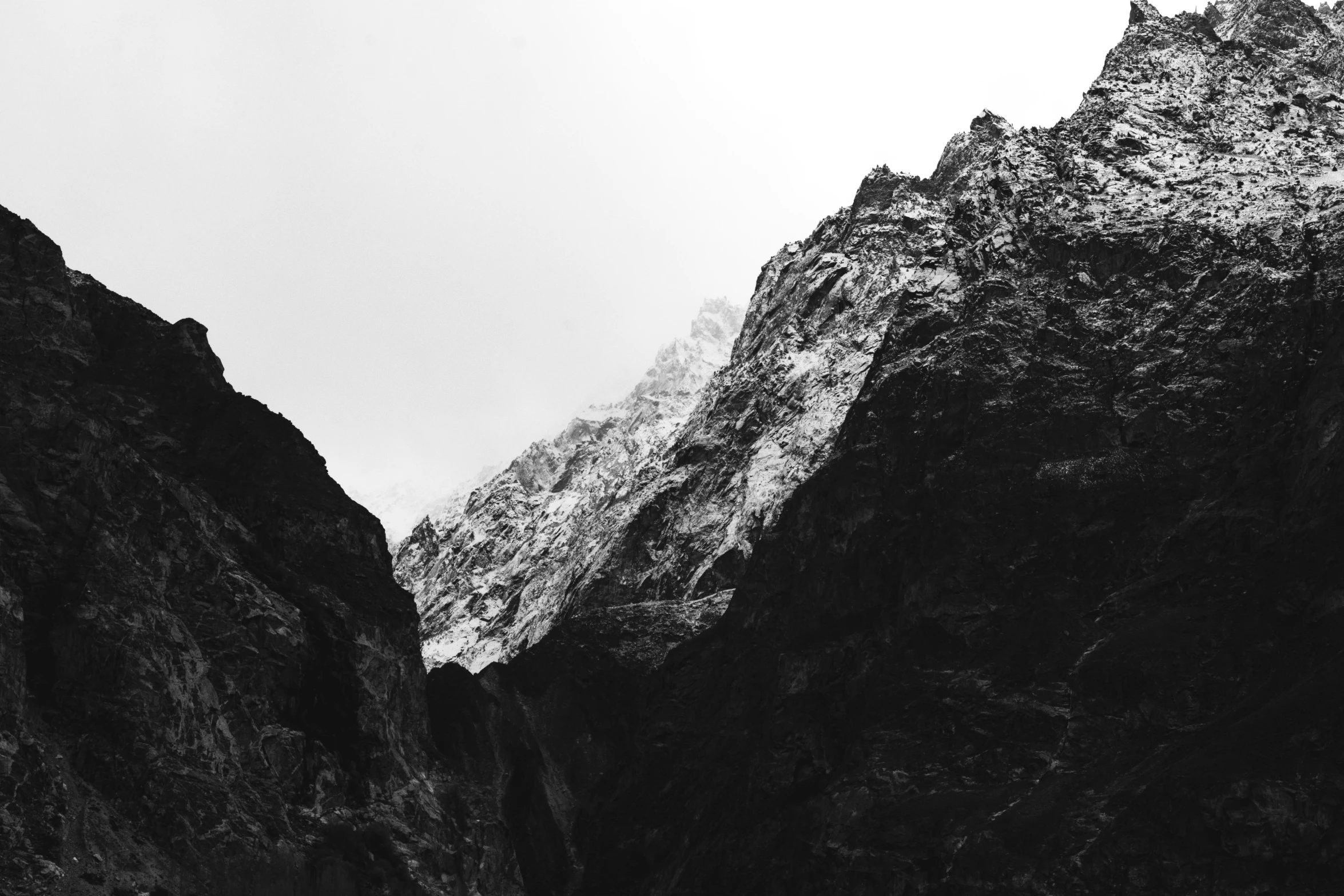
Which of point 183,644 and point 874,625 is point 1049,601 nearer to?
point 874,625

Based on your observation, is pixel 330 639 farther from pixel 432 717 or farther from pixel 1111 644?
pixel 1111 644

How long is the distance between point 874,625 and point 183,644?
58880 mm

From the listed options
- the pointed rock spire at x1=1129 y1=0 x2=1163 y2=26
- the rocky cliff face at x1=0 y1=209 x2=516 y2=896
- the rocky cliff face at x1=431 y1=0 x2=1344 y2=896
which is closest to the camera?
the rocky cliff face at x1=0 y1=209 x2=516 y2=896

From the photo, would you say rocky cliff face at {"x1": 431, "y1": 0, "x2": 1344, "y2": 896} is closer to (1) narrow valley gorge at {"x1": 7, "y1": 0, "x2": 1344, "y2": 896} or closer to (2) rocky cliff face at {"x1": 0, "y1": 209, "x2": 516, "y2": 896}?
(1) narrow valley gorge at {"x1": 7, "y1": 0, "x2": 1344, "y2": 896}

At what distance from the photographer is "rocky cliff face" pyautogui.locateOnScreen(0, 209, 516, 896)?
10050cm

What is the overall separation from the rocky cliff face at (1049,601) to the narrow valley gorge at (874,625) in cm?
36

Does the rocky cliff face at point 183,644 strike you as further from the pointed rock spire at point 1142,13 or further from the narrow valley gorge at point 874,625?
the pointed rock spire at point 1142,13

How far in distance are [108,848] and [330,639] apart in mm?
37985

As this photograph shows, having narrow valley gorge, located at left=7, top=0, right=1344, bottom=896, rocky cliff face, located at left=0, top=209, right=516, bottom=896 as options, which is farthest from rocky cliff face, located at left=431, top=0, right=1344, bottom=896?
rocky cliff face, located at left=0, top=209, right=516, bottom=896

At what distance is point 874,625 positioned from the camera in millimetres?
139750

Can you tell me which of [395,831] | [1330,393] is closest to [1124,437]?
[1330,393]

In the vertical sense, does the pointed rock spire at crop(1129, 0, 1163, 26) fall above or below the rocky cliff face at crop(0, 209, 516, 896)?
above

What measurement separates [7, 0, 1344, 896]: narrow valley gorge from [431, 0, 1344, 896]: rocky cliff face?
1.19 feet

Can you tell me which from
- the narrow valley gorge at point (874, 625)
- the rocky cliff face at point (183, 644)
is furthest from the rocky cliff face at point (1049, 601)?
the rocky cliff face at point (183, 644)
